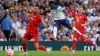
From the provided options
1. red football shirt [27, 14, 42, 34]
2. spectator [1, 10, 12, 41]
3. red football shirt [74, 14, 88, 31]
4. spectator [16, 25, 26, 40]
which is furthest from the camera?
spectator [16, 25, 26, 40]

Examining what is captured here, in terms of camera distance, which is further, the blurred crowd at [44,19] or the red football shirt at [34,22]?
the blurred crowd at [44,19]

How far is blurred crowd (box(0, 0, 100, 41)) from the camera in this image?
26062 mm

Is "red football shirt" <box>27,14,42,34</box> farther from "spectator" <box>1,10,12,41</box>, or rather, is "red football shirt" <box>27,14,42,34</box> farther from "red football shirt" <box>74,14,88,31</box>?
"spectator" <box>1,10,12,41</box>

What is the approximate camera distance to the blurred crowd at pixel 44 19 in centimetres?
2606

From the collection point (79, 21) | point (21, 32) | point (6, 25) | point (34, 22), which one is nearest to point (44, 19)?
point (21, 32)

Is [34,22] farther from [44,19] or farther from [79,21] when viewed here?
[44,19]

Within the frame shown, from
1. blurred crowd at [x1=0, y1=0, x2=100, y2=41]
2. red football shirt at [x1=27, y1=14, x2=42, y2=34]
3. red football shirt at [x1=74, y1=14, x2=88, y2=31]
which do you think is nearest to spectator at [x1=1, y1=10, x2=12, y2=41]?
blurred crowd at [x1=0, y1=0, x2=100, y2=41]

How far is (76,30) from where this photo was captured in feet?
69.3

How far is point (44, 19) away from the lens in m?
27.8

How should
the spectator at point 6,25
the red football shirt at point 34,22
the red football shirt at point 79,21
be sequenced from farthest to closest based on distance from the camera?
the spectator at point 6,25, the red football shirt at point 79,21, the red football shirt at point 34,22

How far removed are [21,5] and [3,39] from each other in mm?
3799

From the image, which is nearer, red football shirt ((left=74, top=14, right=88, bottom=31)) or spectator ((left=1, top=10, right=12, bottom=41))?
red football shirt ((left=74, top=14, right=88, bottom=31))

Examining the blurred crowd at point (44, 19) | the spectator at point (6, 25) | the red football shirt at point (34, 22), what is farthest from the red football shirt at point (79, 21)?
the spectator at point (6, 25)

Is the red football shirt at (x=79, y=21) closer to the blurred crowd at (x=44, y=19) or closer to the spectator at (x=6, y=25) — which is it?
the blurred crowd at (x=44, y=19)
